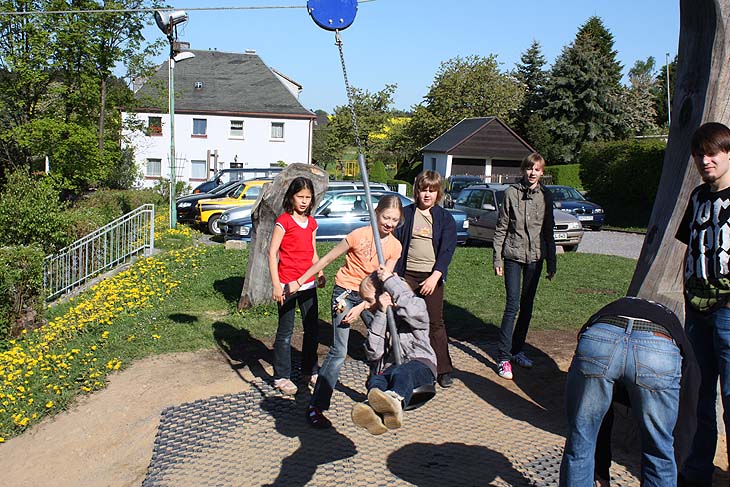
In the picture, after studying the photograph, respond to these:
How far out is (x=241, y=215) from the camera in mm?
17953

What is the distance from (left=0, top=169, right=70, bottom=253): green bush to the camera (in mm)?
11594

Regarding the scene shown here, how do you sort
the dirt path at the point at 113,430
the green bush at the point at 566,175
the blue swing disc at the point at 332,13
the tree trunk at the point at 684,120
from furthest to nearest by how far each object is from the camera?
the green bush at the point at 566,175, the dirt path at the point at 113,430, the tree trunk at the point at 684,120, the blue swing disc at the point at 332,13

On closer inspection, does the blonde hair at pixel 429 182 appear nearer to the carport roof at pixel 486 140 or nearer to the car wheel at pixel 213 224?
the car wheel at pixel 213 224

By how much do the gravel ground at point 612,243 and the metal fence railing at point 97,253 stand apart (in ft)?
35.0

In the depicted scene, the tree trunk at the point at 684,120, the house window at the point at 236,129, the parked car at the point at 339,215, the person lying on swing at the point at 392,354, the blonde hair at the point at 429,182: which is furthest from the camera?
the house window at the point at 236,129

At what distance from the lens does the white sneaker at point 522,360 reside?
6652 millimetres

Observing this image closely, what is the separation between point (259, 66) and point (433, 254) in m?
46.2

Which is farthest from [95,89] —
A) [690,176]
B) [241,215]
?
[690,176]

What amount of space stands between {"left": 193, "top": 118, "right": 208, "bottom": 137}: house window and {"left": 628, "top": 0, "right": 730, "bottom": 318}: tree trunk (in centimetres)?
4272

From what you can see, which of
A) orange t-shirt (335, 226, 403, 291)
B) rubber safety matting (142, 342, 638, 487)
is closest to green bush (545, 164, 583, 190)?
rubber safety matting (142, 342, 638, 487)

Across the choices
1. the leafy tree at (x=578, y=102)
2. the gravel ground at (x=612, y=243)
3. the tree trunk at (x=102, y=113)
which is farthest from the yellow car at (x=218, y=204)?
the leafy tree at (x=578, y=102)

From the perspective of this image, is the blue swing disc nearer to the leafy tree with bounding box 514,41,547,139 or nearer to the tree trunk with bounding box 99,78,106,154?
the tree trunk with bounding box 99,78,106,154

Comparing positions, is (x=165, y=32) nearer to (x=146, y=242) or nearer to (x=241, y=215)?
(x=241, y=215)

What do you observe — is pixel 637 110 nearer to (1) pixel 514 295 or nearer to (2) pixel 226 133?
(2) pixel 226 133
